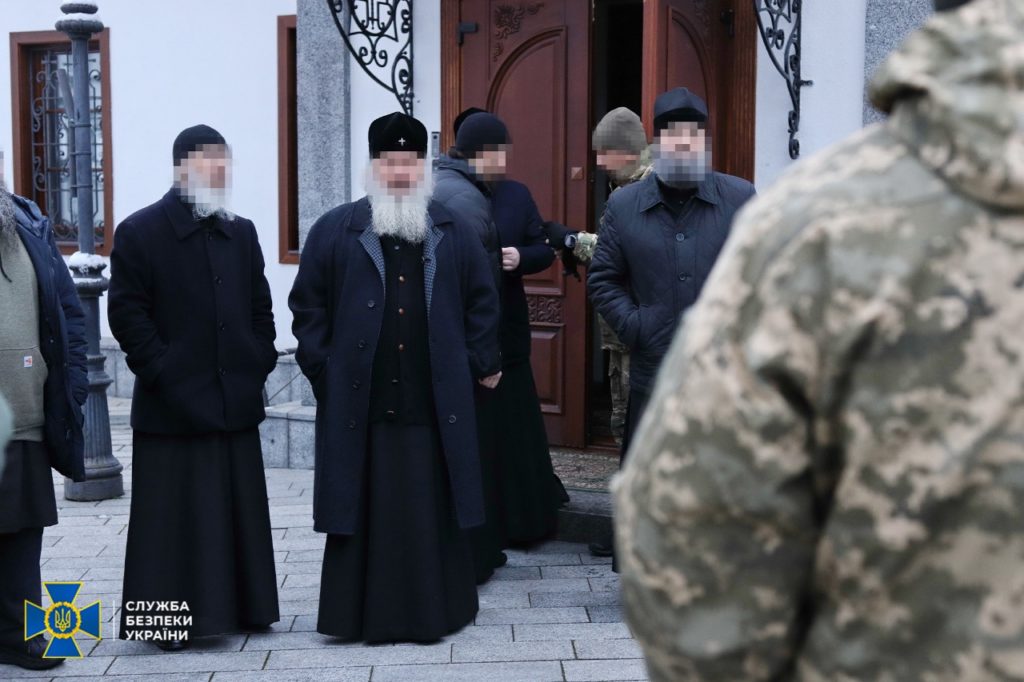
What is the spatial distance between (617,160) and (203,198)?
80.9 inches

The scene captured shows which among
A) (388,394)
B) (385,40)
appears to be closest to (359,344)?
(388,394)

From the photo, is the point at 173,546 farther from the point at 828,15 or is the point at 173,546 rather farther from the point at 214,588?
the point at 828,15

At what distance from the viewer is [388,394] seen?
17.4 ft

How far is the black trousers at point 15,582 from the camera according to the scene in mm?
5086

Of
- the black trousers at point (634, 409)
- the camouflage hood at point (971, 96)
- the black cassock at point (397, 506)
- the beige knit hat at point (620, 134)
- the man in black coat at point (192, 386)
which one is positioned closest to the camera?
the camouflage hood at point (971, 96)

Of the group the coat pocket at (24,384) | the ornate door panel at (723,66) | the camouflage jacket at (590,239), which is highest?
the ornate door panel at (723,66)

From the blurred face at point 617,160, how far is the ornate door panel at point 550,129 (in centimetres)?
140

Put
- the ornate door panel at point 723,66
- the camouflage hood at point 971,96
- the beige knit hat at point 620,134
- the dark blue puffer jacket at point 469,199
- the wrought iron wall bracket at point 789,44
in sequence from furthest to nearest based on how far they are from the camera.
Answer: the ornate door panel at point 723,66
the wrought iron wall bracket at point 789,44
the beige knit hat at point 620,134
the dark blue puffer jacket at point 469,199
the camouflage hood at point 971,96

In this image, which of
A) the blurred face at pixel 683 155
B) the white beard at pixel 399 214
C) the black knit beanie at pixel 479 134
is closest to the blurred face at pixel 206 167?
the white beard at pixel 399 214

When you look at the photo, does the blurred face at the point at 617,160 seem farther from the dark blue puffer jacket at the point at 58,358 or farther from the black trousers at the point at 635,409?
the dark blue puffer jacket at the point at 58,358

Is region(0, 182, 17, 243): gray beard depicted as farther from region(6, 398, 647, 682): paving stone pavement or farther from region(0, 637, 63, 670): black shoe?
region(6, 398, 647, 682): paving stone pavement

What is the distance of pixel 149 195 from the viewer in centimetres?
1134

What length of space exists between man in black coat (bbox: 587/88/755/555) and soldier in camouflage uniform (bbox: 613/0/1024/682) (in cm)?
379

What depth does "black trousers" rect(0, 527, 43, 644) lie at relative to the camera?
16.7 feet
